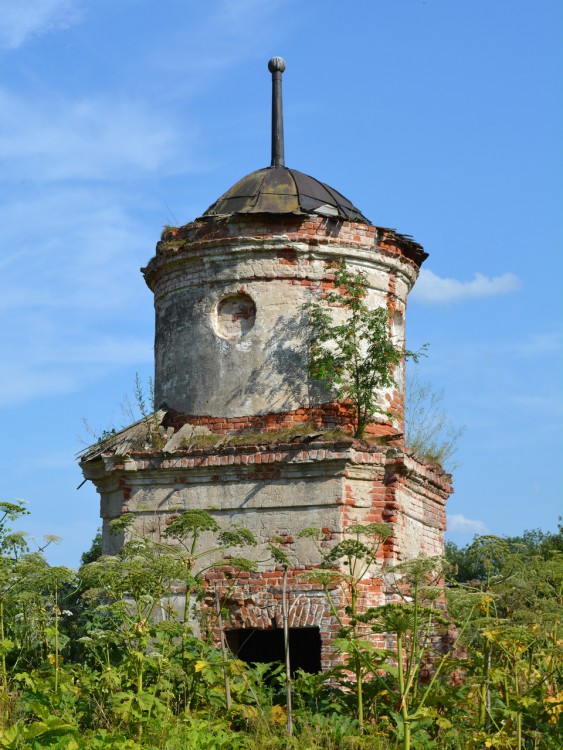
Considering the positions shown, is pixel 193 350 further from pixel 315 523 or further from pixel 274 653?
pixel 274 653

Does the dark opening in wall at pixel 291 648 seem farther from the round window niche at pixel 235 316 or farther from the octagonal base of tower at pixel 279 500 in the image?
the round window niche at pixel 235 316

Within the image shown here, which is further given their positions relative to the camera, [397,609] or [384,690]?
[384,690]

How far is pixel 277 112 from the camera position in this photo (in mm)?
13109

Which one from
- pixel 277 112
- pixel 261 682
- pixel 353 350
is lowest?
pixel 261 682

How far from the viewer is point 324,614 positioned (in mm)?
10352

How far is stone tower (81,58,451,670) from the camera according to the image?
1067 cm

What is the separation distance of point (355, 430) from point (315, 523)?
1232 millimetres

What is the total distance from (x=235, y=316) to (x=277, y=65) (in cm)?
354

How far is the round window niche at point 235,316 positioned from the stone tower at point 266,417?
0.02m

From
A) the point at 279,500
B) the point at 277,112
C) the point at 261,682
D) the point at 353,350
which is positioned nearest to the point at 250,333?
the point at 353,350

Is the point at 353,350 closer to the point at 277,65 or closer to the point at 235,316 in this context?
the point at 235,316

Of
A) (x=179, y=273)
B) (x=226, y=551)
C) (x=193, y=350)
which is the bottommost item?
(x=226, y=551)

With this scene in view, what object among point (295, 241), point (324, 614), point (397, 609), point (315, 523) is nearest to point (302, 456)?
point (315, 523)

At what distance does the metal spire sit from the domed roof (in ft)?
1.21
